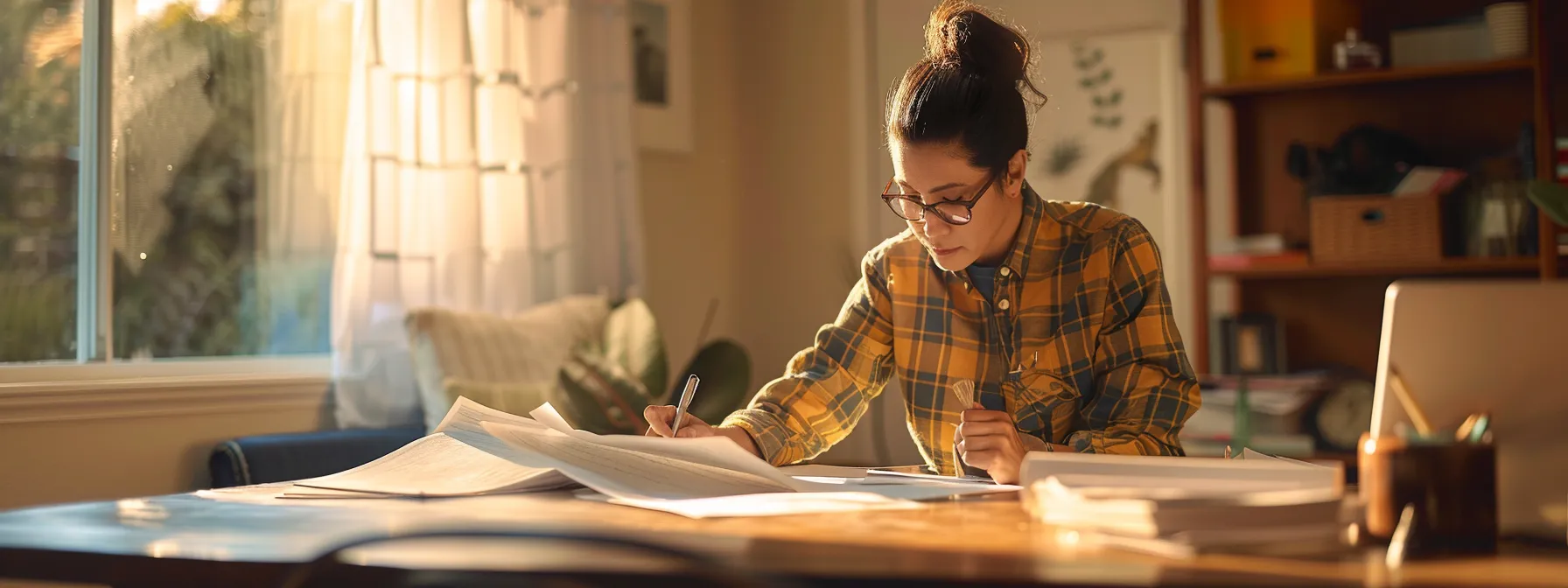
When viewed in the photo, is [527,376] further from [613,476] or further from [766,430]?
[613,476]

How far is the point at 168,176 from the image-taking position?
3.05m

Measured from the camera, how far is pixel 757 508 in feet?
3.91

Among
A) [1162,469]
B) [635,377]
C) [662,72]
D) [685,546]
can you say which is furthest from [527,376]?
[685,546]

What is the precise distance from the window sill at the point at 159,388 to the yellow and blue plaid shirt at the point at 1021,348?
1603mm

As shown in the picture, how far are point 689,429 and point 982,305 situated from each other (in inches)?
17.6

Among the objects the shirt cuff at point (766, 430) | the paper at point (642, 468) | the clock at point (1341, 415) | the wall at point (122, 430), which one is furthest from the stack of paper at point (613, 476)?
the clock at point (1341, 415)

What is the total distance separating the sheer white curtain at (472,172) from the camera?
327 centimetres

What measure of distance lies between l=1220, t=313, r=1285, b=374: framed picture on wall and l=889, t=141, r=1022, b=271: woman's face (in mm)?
2065

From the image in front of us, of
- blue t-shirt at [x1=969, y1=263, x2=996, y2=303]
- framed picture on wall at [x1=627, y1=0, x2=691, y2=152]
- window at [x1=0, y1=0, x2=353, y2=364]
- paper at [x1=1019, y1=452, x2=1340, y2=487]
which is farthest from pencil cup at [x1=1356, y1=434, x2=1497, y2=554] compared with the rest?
framed picture on wall at [x1=627, y1=0, x2=691, y2=152]

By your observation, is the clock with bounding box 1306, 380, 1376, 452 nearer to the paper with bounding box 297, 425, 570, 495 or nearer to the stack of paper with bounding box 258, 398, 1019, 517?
the stack of paper with bounding box 258, 398, 1019, 517

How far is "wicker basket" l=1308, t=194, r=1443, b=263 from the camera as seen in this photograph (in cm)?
338

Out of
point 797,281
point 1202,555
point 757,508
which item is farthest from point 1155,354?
point 797,281

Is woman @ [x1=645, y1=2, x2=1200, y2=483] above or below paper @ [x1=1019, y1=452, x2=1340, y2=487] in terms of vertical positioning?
above

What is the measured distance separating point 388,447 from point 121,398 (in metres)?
0.52
